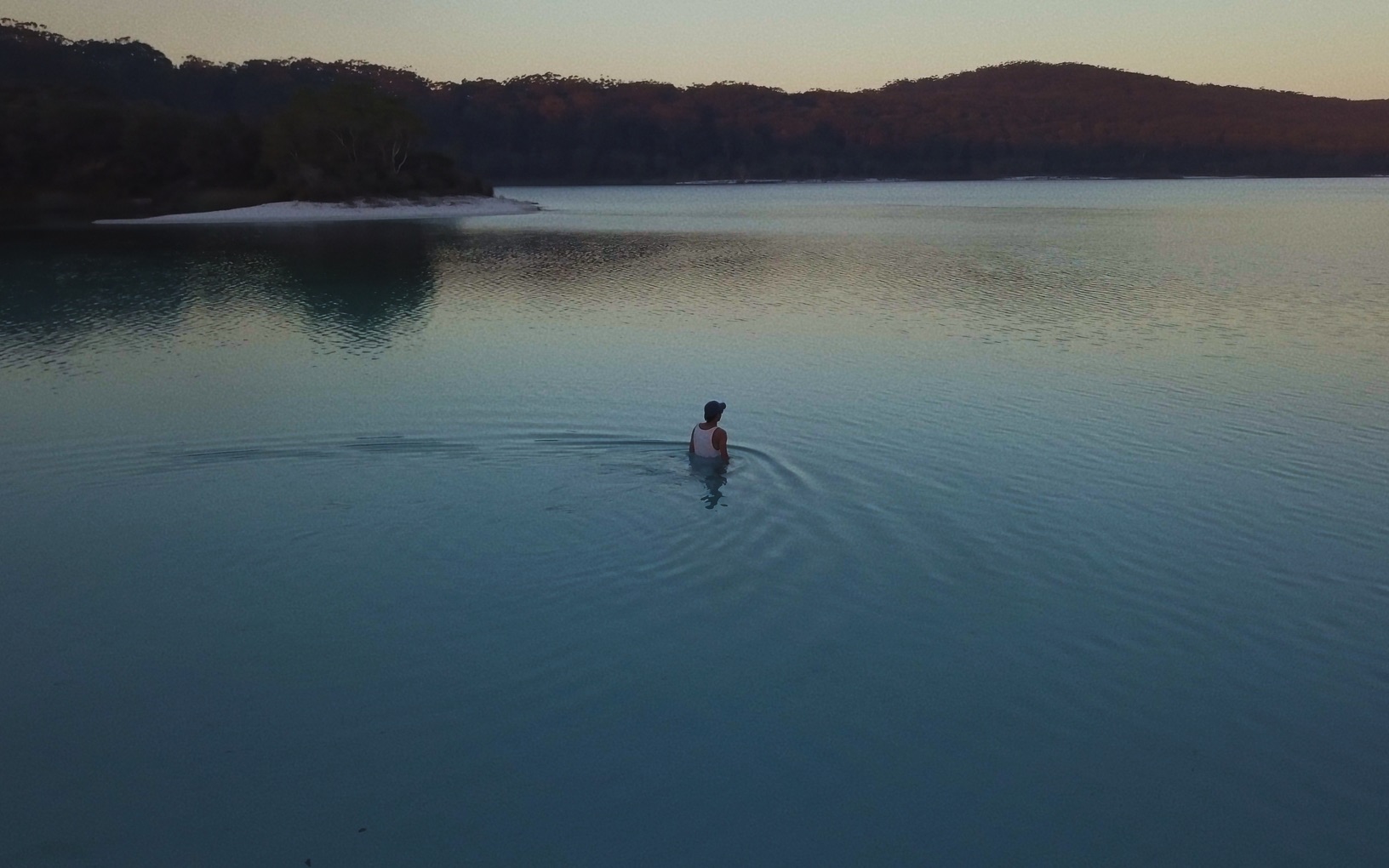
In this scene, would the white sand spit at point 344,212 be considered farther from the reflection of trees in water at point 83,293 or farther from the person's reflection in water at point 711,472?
the person's reflection in water at point 711,472

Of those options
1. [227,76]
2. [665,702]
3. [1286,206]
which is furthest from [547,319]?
[227,76]

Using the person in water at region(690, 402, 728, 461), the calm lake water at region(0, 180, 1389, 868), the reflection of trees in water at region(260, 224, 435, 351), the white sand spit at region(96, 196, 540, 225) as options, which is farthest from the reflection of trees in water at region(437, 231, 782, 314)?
the white sand spit at region(96, 196, 540, 225)

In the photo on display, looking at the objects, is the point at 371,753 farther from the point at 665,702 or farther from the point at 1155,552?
the point at 1155,552

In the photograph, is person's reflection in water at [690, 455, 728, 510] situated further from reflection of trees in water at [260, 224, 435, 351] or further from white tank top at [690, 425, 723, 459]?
reflection of trees in water at [260, 224, 435, 351]

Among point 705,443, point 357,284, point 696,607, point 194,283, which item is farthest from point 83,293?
point 696,607

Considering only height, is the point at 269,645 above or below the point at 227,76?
below

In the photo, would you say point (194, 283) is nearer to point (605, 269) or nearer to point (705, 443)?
point (605, 269)

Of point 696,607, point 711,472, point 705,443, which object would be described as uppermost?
point 705,443

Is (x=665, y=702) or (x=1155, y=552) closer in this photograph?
(x=665, y=702)
